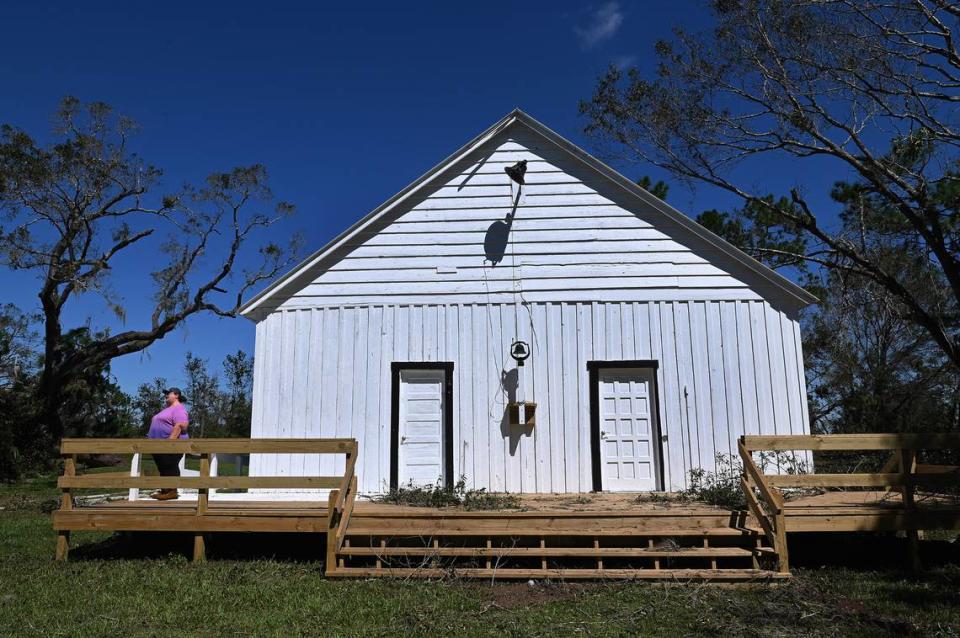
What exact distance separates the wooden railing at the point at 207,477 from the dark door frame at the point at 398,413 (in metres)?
2.46

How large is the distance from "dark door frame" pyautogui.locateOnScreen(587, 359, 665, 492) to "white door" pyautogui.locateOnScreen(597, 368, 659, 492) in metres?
0.05

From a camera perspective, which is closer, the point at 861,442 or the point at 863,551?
the point at 861,442

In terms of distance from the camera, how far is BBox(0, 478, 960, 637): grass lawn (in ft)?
16.6

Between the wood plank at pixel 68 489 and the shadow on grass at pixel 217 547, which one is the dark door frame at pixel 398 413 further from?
the wood plank at pixel 68 489

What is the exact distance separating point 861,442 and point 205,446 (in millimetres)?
6990

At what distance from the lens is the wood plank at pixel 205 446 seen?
23.4 ft

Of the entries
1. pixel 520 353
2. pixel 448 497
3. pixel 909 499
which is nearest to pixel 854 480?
pixel 909 499

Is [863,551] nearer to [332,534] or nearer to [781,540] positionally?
[781,540]

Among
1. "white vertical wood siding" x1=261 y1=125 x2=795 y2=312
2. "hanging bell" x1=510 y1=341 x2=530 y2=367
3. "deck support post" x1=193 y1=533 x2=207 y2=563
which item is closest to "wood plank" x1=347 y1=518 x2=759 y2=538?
"deck support post" x1=193 y1=533 x2=207 y2=563

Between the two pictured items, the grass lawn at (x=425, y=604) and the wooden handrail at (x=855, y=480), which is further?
the wooden handrail at (x=855, y=480)

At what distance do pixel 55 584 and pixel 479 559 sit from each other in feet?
13.6

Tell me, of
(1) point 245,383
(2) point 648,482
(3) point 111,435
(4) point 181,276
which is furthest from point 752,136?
(1) point 245,383

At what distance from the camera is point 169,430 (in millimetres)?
8578

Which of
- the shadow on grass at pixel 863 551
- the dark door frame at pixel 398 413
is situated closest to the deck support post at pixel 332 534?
the dark door frame at pixel 398 413
